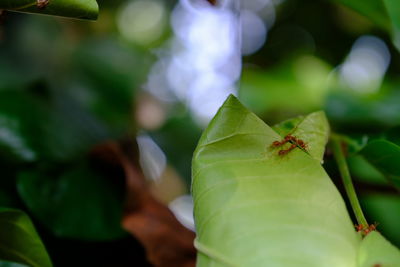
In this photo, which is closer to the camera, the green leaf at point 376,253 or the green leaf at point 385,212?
the green leaf at point 376,253

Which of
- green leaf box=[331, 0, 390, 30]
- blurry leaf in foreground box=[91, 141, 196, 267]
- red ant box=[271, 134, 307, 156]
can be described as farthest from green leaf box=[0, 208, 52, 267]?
green leaf box=[331, 0, 390, 30]

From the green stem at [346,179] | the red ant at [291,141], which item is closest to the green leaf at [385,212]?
the green stem at [346,179]

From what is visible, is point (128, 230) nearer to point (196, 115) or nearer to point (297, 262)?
point (297, 262)

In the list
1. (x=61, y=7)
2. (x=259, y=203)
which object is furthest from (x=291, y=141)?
(x=61, y=7)

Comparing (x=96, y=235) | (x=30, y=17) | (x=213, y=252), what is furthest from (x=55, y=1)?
Answer: (x=30, y=17)

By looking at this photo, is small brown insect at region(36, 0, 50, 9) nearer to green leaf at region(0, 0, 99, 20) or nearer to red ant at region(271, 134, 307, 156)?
green leaf at region(0, 0, 99, 20)

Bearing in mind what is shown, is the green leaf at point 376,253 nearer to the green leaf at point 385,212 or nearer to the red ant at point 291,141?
the red ant at point 291,141
